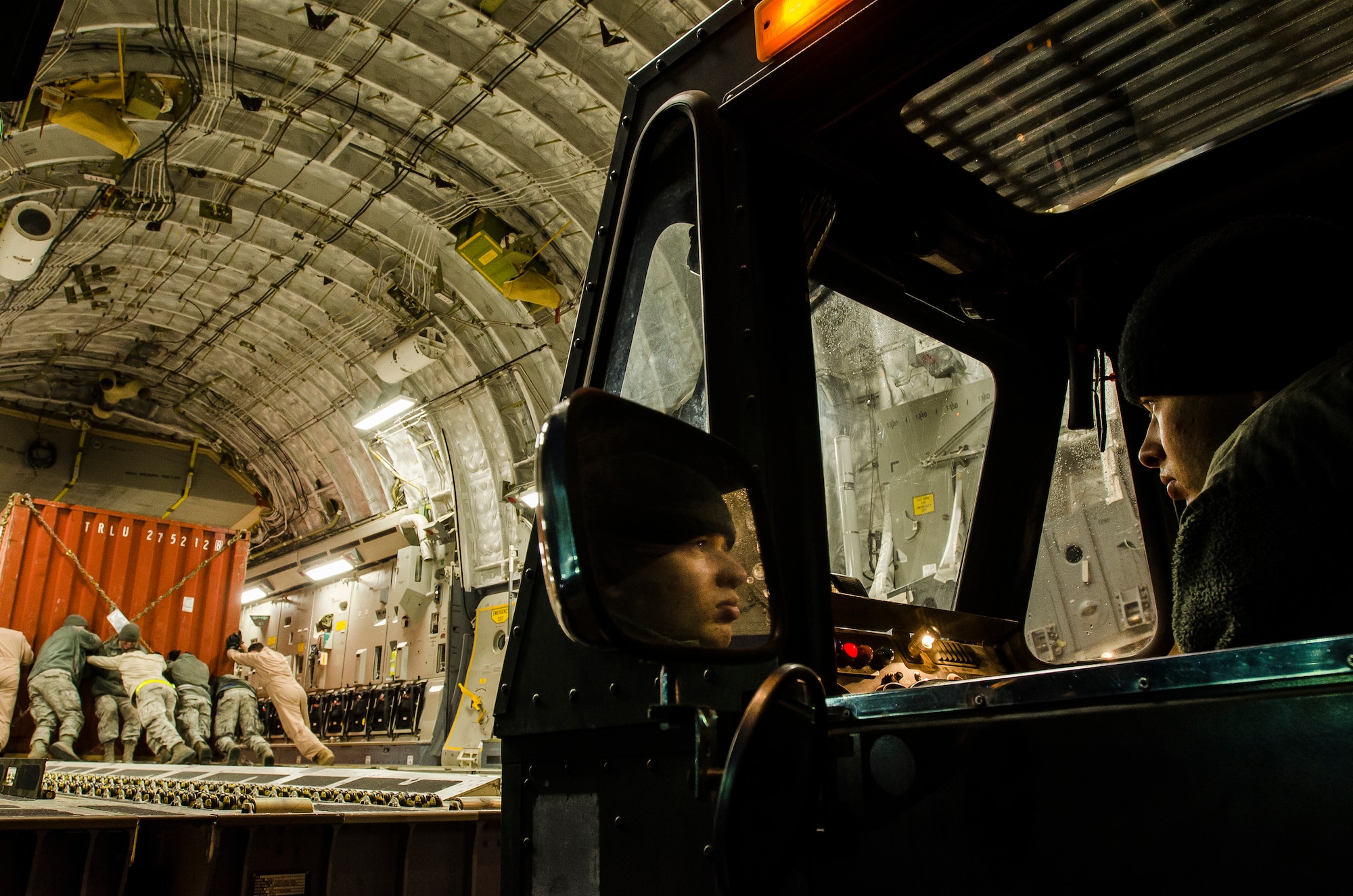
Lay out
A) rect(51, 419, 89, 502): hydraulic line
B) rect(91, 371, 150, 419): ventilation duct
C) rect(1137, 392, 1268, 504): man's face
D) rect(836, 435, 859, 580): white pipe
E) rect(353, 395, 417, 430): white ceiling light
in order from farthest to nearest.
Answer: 1. rect(51, 419, 89, 502): hydraulic line
2. rect(91, 371, 150, 419): ventilation duct
3. rect(353, 395, 417, 430): white ceiling light
4. rect(836, 435, 859, 580): white pipe
5. rect(1137, 392, 1268, 504): man's face

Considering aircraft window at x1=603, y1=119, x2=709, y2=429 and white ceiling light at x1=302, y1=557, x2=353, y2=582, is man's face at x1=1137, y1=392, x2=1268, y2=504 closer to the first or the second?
aircraft window at x1=603, y1=119, x2=709, y2=429

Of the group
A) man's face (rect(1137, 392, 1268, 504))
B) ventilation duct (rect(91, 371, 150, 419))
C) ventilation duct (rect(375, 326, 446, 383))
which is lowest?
man's face (rect(1137, 392, 1268, 504))

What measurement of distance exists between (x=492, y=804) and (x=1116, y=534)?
373 cm

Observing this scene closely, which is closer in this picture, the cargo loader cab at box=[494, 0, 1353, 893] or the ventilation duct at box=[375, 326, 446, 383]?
the cargo loader cab at box=[494, 0, 1353, 893]

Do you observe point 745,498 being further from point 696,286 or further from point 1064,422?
point 1064,422

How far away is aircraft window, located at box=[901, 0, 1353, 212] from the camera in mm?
Result: 1835

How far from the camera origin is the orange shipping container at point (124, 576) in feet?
35.2

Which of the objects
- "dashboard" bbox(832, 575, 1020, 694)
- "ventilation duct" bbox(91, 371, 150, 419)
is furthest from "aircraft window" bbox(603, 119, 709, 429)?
"ventilation duct" bbox(91, 371, 150, 419)

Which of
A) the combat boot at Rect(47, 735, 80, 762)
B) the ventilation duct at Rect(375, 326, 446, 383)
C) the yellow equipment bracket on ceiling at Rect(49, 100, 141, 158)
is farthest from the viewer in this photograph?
the ventilation duct at Rect(375, 326, 446, 383)

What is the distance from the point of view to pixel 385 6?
8.73 meters

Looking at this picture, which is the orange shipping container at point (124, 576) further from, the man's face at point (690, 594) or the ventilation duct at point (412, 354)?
the man's face at point (690, 594)

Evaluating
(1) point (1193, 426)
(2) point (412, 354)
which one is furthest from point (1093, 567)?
(2) point (412, 354)

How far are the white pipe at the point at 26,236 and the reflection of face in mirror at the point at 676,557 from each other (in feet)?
37.2

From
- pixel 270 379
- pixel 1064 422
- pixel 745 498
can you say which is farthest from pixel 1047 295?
pixel 270 379
